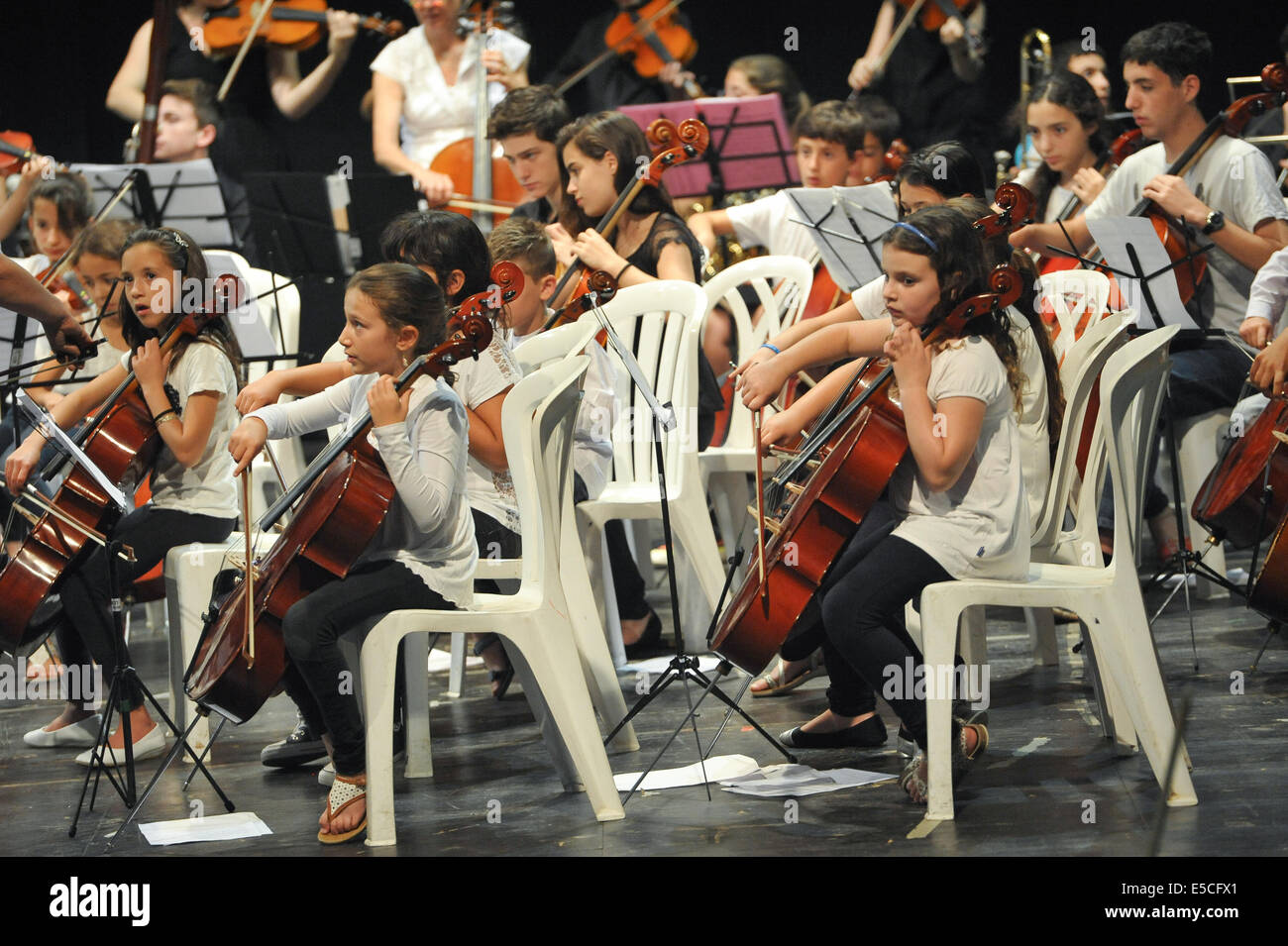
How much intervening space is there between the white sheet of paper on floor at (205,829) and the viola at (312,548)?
0.21m

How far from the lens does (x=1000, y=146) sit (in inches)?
269

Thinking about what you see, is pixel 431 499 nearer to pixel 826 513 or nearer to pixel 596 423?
pixel 826 513

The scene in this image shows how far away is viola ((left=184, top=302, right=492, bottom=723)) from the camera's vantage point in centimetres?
271

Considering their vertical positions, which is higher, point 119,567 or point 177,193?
point 177,193

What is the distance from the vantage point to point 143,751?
3531 millimetres

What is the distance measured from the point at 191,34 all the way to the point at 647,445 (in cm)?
341

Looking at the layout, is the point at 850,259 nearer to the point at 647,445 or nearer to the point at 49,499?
the point at 647,445

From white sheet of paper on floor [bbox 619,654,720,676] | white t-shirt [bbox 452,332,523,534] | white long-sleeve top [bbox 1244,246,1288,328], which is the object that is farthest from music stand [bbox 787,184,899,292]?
white t-shirt [bbox 452,332,523,534]

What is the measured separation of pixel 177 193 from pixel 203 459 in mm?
2223

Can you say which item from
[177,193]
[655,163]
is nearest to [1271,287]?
[655,163]

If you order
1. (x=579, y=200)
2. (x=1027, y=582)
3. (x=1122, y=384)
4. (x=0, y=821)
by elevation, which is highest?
(x=579, y=200)

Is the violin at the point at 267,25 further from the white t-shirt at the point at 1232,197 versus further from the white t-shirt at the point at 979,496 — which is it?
the white t-shirt at the point at 979,496

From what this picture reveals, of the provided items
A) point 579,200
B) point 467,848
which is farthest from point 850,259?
point 467,848

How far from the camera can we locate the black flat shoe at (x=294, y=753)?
3.34 metres
